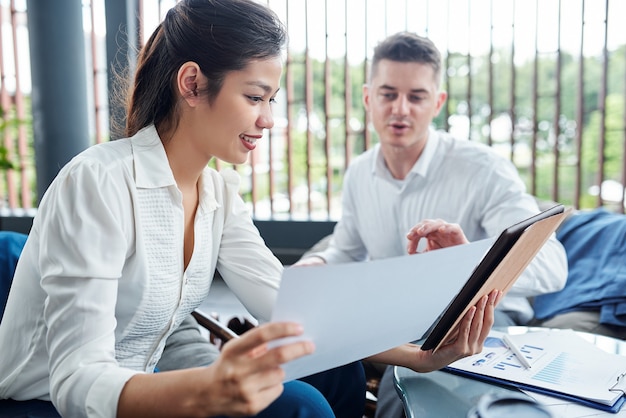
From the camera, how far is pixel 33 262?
3.61ft

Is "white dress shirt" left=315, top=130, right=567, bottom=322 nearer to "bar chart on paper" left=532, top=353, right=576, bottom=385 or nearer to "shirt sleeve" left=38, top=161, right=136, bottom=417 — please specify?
"bar chart on paper" left=532, top=353, right=576, bottom=385

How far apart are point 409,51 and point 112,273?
5.12 feet

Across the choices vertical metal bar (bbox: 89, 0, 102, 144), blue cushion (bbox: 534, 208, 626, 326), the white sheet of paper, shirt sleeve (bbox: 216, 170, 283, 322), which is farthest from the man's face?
vertical metal bar (bbox: 89, 0, 102, 144)

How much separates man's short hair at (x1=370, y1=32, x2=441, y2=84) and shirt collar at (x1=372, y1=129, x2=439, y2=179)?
24cm

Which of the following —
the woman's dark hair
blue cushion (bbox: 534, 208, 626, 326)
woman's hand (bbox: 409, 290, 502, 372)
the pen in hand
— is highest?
the woman's dark hair

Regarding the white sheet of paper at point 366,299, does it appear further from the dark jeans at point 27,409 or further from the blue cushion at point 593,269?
the blue cushion at point 593,269

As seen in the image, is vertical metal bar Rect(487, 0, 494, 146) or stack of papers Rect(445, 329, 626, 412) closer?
stack of papers Rect(445, 329, 626, 412)

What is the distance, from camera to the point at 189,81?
1.20 metres

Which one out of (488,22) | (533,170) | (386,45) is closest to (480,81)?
(488,22)

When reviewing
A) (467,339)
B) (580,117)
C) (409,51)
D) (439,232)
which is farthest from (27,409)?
(580,117)

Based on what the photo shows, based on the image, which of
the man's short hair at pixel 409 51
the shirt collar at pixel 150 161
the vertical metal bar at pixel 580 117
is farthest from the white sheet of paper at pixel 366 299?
the vertical metal bar at pixel 580 117

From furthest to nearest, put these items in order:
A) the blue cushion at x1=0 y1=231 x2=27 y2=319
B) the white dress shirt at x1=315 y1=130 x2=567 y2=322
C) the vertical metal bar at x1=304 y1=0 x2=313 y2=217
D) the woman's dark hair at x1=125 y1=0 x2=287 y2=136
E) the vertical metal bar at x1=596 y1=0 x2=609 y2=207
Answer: the vertical metal bar at x1=304 y1=0 x2=313 y2=217
the vertical metal bar at x1=596 y1=0 x2=609 y2=207
the white dress shirt at x1=315 y1=130 x2=567 y2=322
the blue cushion at x1=0 y1=231 x2=27 y2=319
the woman's dark hair at x1=125 y1=0 x2=287 y2=136

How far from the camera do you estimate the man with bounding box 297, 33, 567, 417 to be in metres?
2.12

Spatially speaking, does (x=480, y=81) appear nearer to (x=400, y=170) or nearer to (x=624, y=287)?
(x=400, y=170)
